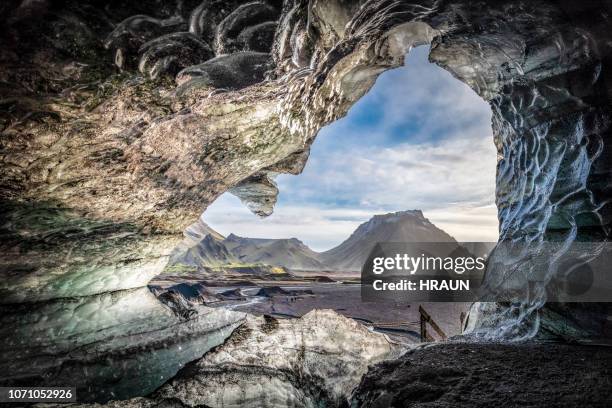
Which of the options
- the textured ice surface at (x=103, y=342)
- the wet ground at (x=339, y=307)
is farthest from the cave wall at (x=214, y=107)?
the wet ground at (x=339, y=307)

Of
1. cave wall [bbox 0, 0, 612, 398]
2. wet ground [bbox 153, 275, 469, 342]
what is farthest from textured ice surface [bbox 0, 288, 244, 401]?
wet ground [bbox 153, 275, 469, 342]

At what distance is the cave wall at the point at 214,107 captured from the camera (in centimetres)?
217

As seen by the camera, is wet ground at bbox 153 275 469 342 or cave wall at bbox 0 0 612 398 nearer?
cave wall at bbox 0 0 612 398

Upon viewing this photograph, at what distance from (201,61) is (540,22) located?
402 centimetres

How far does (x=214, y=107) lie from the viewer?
330cm

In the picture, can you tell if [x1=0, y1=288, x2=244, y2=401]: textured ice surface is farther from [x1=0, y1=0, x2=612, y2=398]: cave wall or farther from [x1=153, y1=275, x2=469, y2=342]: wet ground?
[x1=153, y1=275, x2=469, y2=342]: wet ground

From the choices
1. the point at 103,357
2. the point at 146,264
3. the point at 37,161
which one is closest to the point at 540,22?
the point at 37,161

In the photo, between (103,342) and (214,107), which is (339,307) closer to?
(103,342)

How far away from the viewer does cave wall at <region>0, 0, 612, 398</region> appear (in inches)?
85.6

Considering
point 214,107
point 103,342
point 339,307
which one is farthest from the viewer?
point 339,307

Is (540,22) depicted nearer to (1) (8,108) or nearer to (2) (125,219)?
(1) (8,108)

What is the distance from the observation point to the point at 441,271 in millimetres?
5352

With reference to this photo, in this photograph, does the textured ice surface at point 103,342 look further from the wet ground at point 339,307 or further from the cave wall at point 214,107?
the wet ground at point 339,307

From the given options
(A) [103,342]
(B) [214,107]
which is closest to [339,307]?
(A) [103,342]
